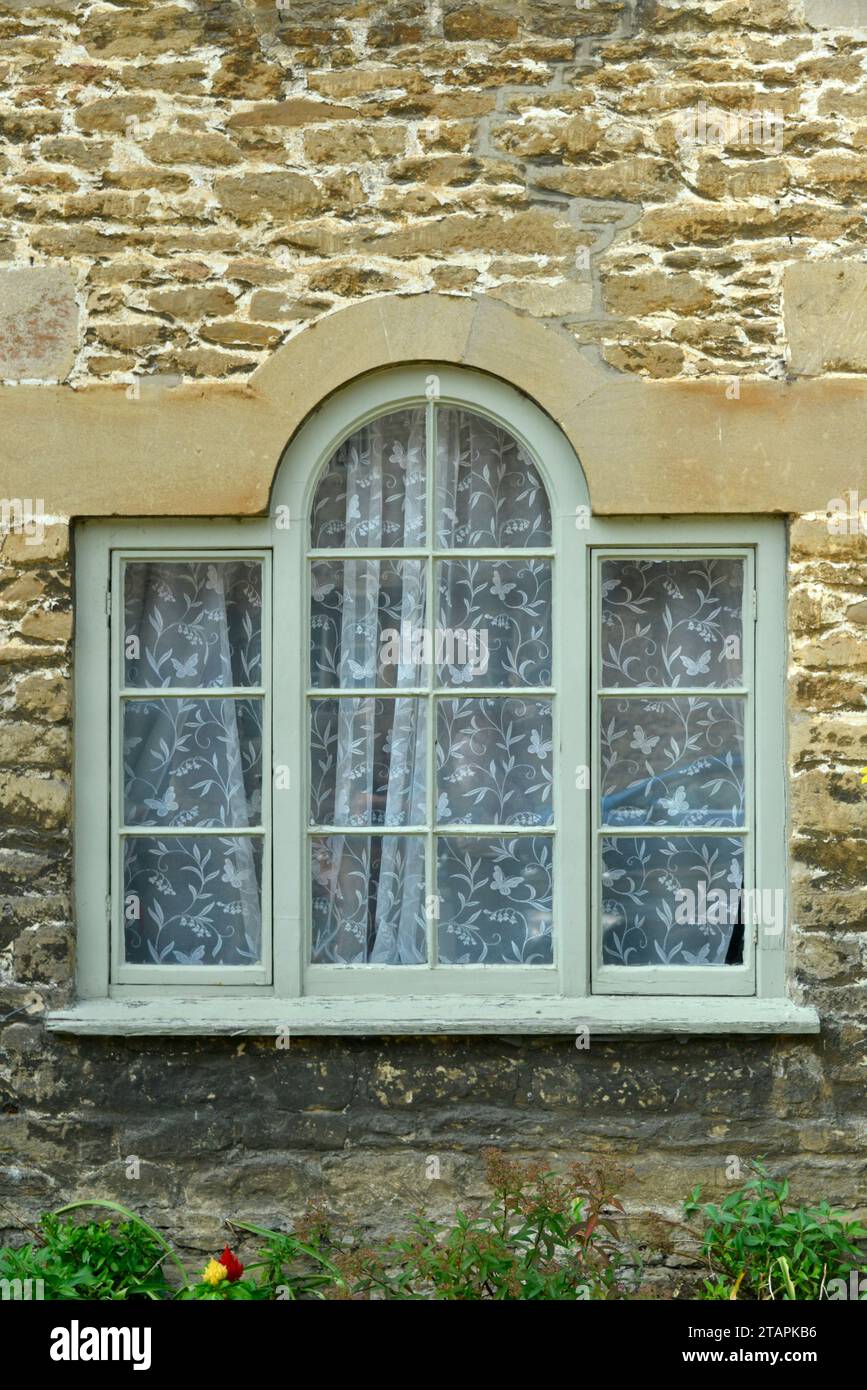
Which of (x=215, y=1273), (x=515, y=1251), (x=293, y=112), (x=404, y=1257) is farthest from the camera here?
(x=293, y=112)

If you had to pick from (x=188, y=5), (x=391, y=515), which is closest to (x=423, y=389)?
(x=391, y=515)

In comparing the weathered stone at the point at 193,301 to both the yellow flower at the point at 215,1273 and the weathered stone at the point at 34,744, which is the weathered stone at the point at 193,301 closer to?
the weathered stone at the point at 34,744

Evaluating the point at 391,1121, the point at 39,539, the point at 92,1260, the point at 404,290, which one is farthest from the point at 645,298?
the point at 92,1260

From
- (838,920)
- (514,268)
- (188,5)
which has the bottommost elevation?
(838,920)

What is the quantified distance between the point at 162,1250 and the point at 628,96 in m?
3.61

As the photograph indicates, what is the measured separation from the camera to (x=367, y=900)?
4.08 m

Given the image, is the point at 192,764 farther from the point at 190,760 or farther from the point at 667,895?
the point at 667,895

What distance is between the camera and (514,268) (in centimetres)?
398

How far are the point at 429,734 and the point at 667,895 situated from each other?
86 cm

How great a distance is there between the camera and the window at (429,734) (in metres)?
4.02

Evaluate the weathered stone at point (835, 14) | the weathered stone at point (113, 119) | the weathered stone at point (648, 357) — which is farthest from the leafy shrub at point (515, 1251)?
the weathered stone at point (835, 14)

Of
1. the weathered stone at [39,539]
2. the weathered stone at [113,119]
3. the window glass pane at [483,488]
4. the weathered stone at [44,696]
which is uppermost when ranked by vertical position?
the weathered stone at [113,119]

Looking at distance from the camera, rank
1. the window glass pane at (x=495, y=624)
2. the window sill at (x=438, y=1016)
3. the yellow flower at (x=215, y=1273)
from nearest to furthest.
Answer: the yellow flower at (x=215, y=1273) < the window sill at (x=438, y=1016) < the window glass pane at (x=495, y=624)

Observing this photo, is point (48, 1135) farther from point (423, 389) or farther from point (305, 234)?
point (305, 234)
